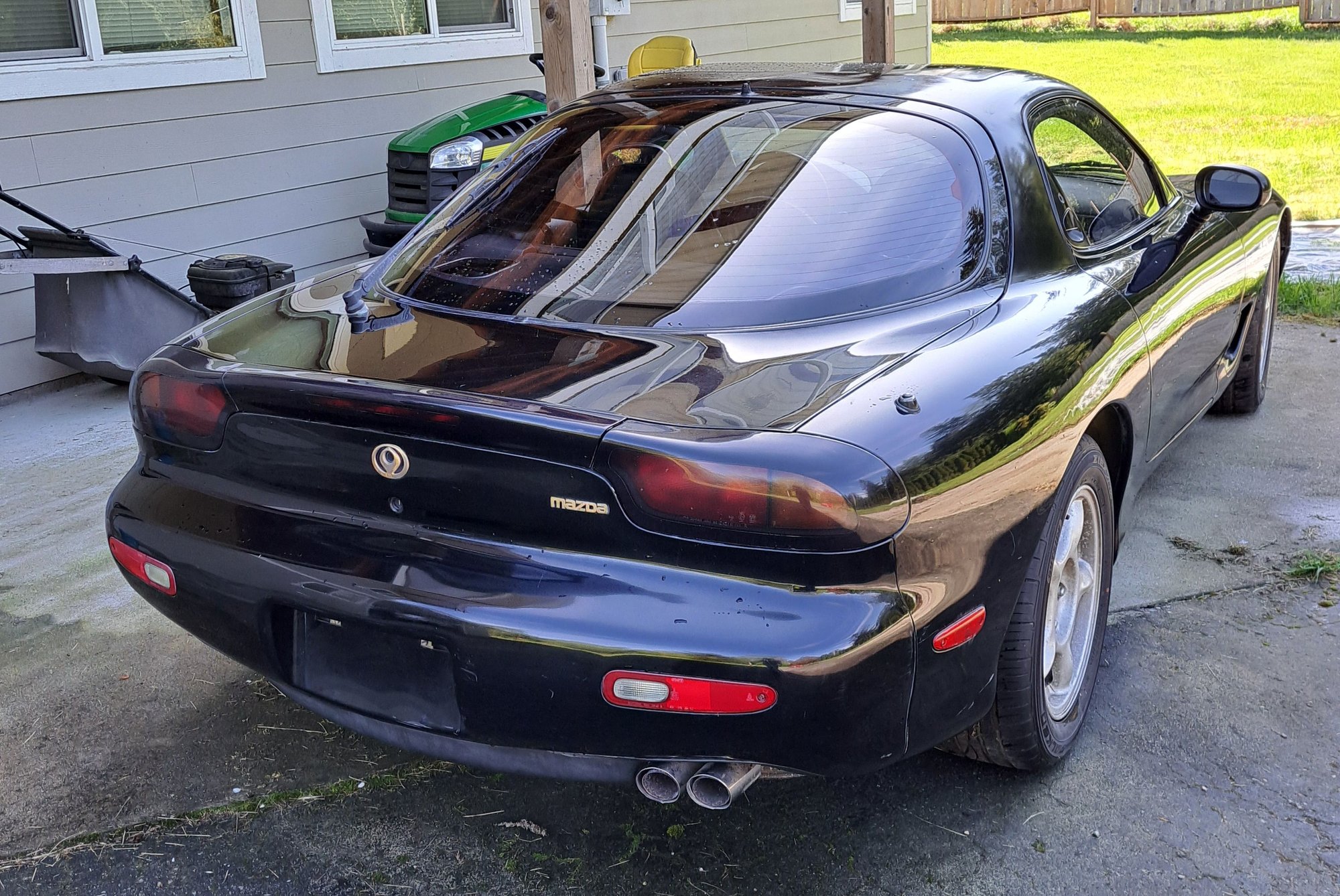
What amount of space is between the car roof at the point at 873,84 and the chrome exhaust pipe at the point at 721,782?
1734 millimetres

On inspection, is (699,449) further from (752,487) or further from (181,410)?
(181,410)

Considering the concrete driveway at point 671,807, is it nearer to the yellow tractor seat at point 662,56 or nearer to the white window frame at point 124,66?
the white window frame at point 124,66

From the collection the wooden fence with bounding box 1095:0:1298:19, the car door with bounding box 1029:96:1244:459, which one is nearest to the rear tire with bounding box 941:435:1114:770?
the car door with bounding box 1029:96:1244:459

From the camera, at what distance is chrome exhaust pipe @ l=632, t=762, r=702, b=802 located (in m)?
2.08

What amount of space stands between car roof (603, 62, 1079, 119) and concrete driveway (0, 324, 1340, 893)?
4.95 feet

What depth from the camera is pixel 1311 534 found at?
154 inches

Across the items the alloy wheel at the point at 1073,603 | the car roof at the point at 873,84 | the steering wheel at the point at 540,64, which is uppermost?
the steering wheel at the point at 540,64

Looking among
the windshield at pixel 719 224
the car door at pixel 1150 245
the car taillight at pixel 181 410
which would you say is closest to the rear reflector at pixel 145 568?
the car taillight at pixel 181 410

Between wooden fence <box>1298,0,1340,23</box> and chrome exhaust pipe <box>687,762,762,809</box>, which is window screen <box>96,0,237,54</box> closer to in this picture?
chrome exhaust pipe <box>687,762,762,809</box>

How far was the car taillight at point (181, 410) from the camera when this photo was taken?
7.94ft

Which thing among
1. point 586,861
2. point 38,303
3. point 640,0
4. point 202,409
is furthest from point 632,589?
point 640,0

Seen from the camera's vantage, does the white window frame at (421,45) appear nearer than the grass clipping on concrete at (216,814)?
No

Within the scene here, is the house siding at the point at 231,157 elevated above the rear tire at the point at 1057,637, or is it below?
above

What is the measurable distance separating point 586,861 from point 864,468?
108 cm
